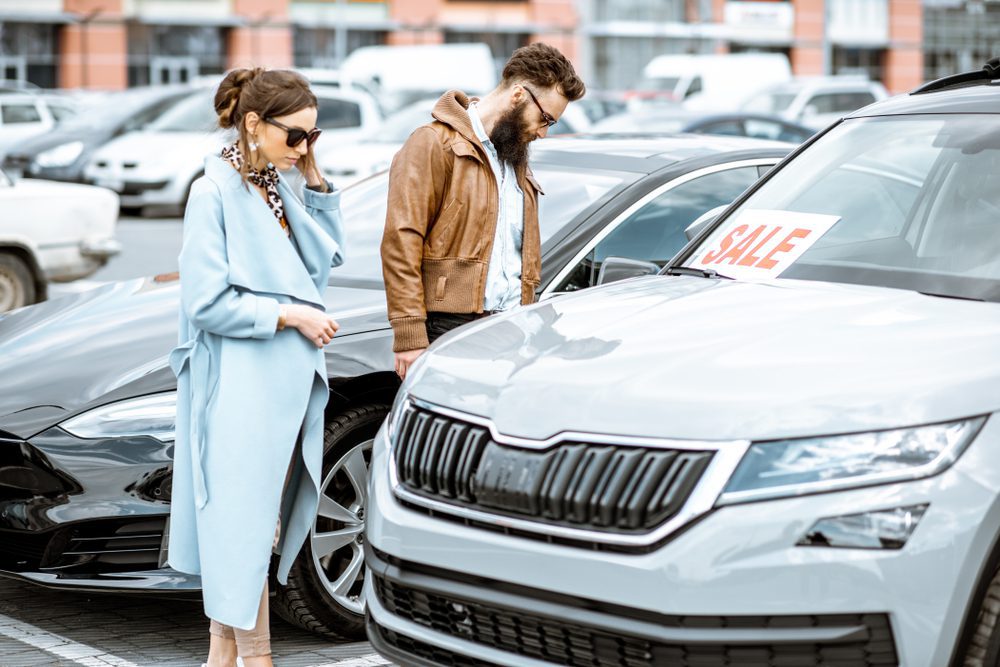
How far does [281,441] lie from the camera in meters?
3.89

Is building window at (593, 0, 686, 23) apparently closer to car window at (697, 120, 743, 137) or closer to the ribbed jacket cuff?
car window at (697, 120, 743, 137)

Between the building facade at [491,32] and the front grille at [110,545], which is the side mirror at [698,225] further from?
the building facade at [491,32]

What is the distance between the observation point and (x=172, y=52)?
5419cm

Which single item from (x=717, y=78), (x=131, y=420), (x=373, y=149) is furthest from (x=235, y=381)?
(x=717, y=78)

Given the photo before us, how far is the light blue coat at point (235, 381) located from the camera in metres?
3.76

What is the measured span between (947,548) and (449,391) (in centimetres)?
113

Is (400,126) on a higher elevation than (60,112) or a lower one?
lower

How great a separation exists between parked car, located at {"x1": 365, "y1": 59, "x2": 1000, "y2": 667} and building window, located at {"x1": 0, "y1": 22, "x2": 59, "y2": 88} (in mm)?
50318

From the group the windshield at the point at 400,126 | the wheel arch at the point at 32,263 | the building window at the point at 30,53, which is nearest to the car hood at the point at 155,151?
the windshield at the point at 400,126

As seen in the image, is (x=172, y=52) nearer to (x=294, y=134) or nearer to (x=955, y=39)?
(x=955, y=39)

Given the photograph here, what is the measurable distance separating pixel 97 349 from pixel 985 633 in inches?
119

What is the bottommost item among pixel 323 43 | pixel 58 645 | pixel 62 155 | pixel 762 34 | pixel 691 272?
pixel 58 645

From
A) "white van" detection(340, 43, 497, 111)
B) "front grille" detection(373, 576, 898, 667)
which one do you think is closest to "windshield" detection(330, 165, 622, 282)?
"front grille" detection(373, 576, 898, 667)

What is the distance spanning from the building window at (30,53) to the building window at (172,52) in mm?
2715
